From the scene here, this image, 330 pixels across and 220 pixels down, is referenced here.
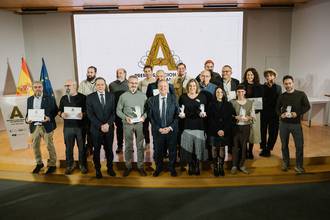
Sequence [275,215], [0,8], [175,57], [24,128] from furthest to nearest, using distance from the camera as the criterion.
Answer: [175,57] → [0,8] → [24,128] → [275,215]

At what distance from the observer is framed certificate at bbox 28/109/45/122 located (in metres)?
4.22

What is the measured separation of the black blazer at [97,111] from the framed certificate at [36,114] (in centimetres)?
69

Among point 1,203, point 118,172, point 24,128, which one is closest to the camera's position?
point 1,203

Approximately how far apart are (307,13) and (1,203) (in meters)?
6.80

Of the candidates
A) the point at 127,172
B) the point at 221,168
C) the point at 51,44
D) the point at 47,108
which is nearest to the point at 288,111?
the point at 221,168

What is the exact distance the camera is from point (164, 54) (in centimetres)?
694

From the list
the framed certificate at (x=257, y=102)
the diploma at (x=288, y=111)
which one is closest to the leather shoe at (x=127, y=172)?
the framed certificate at (x=257, y=102)

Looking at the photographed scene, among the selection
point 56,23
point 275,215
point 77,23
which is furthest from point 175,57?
point 275,215

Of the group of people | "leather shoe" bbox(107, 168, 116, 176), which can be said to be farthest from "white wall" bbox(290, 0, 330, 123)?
"leather shoe" bbox(107, 168, 116, 176)

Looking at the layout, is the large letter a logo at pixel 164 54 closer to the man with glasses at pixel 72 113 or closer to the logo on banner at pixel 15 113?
the logo on banner at pixel 15 113

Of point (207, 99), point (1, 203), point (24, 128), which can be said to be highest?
point (207, 99)

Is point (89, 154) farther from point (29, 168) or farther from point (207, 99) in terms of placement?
point (207, 99)

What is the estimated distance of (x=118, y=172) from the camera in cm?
445

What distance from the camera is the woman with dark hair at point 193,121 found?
13.1 ft
